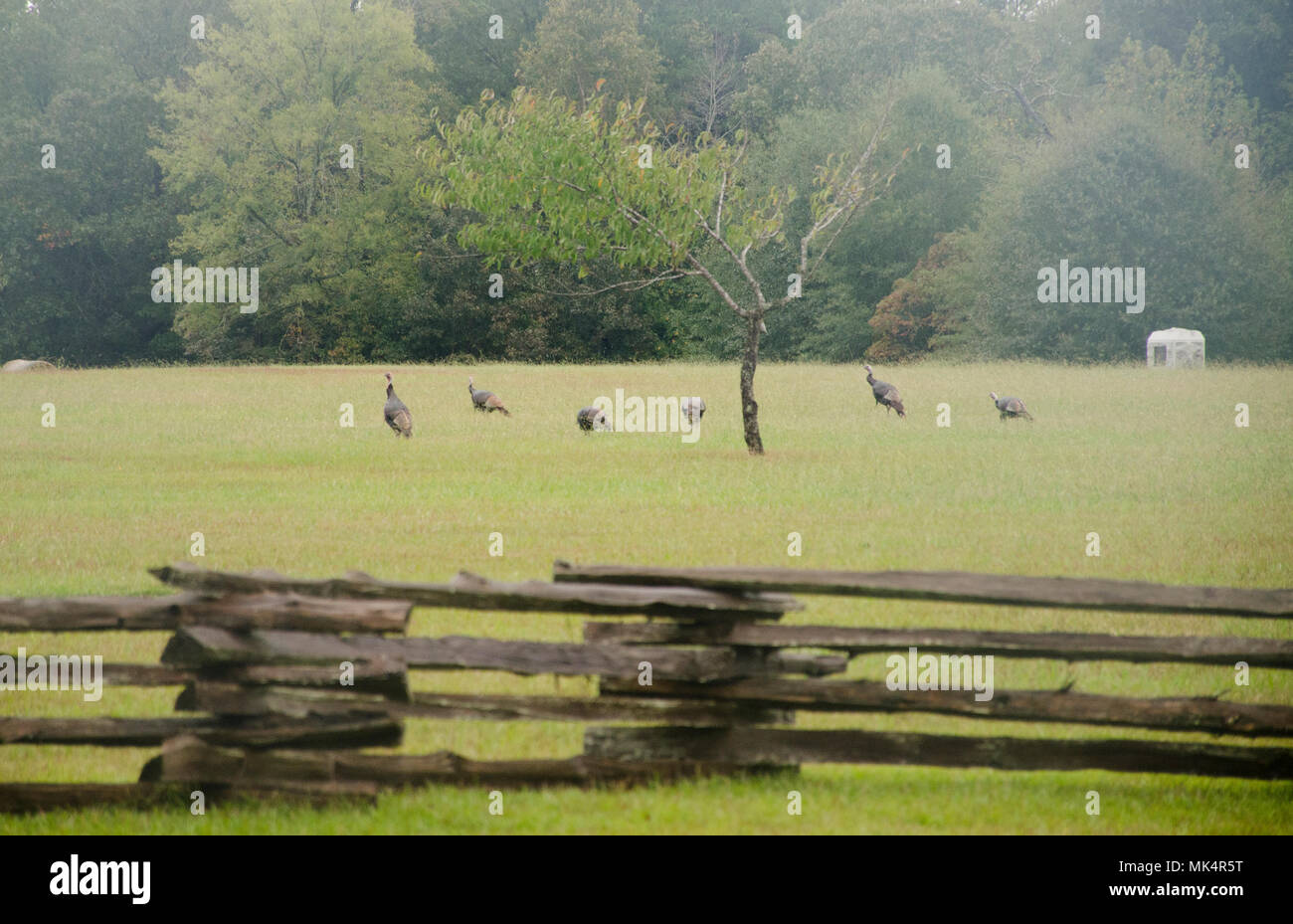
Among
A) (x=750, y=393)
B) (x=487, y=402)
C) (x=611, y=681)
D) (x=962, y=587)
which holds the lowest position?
(x=611, y=681)

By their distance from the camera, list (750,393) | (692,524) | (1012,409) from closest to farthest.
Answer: (692,524) → (750,393) → (1012,409)

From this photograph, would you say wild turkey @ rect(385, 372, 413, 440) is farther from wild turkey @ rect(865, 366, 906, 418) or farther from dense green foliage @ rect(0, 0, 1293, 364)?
dense green foliage @ rect(0, 0, 1293, 364)

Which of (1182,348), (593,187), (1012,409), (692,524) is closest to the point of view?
(692,524)

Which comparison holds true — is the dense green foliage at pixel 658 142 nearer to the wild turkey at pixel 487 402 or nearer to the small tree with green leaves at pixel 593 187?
the wild turkey at pixel 487 402

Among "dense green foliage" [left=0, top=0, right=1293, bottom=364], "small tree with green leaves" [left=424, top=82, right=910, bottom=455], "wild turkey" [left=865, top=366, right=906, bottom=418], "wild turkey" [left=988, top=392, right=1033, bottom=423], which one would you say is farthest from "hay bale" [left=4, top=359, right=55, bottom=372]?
"wild turkey" [left=988, top=392, right=1033, bottom=423]

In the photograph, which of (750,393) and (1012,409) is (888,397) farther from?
(750,393)

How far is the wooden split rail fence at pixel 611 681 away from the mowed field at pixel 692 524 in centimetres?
22

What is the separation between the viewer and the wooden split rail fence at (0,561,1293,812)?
26.3 ft

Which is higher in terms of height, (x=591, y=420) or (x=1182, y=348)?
(x=1182, y=348)

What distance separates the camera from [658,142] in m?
64.9

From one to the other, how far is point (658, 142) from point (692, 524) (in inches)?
1950

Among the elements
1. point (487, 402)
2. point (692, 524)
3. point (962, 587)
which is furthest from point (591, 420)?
point (962, 587)

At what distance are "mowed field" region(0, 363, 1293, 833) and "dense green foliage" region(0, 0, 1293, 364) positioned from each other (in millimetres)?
21642

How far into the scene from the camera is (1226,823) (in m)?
8.21
